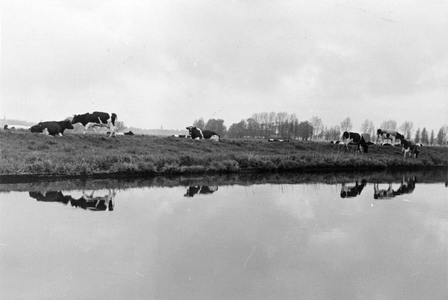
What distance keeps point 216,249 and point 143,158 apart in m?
12.3

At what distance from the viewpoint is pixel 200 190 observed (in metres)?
12.0

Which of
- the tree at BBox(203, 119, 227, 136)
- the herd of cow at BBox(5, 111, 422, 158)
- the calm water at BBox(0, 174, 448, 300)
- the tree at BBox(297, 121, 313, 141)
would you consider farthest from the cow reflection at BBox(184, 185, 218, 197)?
the tree at BBox(297, 121, 313, 141)

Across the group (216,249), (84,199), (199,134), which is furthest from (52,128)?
(216,249)

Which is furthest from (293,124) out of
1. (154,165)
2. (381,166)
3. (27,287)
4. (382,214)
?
(27,287)

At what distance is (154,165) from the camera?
54.2 ft

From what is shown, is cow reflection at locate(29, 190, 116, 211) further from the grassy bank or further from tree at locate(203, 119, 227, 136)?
tree at locate(203, 119, 227, 136)

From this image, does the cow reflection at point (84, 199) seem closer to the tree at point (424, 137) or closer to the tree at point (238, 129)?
the tree at point (238, 129)

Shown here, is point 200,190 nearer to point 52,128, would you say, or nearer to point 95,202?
point 95,202

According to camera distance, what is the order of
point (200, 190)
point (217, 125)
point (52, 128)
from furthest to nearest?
point (217, 125), point (52, 128), point (200, 190)

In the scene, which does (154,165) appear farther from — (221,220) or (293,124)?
(293,124)

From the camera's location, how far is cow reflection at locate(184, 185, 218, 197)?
1122cm

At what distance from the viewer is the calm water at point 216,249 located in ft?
14.0

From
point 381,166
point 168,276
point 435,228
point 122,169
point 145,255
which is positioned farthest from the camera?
point 381,166

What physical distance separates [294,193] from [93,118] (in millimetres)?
21401
